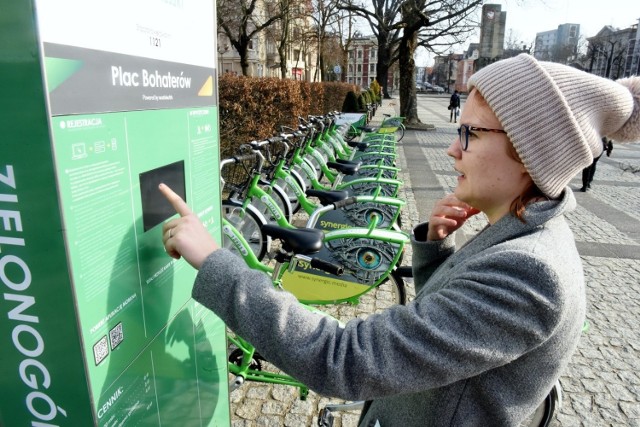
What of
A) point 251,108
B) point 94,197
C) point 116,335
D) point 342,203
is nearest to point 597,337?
point 342,203

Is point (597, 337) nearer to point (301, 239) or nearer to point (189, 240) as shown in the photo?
point (301, 239)

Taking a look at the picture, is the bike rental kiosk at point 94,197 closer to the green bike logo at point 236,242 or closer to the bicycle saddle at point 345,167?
the green bike logo at point 236,242

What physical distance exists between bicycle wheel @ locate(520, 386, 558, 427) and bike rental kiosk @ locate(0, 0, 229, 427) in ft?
5.42

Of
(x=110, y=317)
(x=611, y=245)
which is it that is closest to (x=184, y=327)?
(x=110, y=317)

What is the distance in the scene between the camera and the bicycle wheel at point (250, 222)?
177 inches

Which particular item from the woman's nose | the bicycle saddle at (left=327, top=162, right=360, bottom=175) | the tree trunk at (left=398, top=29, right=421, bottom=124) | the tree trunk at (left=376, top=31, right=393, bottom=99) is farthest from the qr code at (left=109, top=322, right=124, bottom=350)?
the tree trunk at (left=376, top=31, right=393, bottom=99)

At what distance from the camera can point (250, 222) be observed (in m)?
4.69

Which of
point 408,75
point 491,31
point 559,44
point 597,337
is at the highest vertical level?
point 559,44

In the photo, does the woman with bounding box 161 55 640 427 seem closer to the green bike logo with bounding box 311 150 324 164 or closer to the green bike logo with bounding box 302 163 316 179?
the green bike logo with bounding box 302 163 316 179

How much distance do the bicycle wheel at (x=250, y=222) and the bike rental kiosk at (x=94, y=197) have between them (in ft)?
9.22

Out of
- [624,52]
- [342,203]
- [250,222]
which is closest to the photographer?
[342,203]

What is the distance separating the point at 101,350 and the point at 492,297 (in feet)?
3.26

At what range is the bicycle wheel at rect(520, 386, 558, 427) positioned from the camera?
2.14 meters

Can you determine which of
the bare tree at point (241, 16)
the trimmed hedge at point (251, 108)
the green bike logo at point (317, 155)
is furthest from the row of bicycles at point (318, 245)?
the bare tree at point (241, 16)
